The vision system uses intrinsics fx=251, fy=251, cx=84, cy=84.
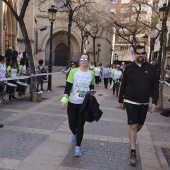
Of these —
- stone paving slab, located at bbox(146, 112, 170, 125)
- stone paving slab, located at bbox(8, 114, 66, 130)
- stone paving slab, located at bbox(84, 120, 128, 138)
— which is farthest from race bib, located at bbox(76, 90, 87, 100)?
stone paving slab, located at bbox(146, 112, 170, 125)

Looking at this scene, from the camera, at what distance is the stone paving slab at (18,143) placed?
4.56 metres

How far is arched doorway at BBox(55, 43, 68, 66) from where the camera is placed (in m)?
40.3

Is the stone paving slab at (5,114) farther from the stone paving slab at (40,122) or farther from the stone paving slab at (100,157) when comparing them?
the stone paving slab at (100,157)

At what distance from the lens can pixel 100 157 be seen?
4641 mm

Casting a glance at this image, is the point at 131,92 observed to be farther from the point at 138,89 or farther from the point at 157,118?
the point at 157,118

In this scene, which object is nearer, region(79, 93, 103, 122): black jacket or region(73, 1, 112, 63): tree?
region(79, 93, 103, 122): black jacket

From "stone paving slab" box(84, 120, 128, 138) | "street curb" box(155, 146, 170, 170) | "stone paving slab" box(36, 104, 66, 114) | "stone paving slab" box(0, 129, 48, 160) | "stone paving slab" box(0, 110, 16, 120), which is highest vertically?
"stone paving slab" box(0, 110, 16, 120)

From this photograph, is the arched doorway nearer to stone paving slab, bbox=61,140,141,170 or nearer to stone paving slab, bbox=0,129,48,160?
stone paving slab, bbox=0,129,48,160

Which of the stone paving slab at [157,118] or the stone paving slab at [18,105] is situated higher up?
the stone paving slab at [18,105]

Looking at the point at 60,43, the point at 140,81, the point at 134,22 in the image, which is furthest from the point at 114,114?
the point at 60,43

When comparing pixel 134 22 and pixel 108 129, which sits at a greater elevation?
pixel 134 22

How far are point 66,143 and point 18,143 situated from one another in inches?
38.6

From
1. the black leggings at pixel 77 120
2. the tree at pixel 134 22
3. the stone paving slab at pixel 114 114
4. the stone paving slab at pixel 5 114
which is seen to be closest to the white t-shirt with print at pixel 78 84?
the black leggings at pixel 77 120

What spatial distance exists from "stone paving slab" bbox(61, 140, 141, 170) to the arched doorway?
116ft
